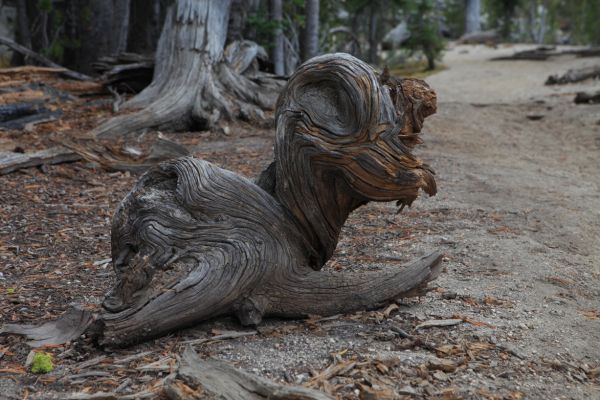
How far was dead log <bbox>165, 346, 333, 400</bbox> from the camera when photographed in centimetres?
328

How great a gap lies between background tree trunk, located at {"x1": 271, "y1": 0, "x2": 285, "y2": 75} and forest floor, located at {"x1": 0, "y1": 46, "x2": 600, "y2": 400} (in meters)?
4.37

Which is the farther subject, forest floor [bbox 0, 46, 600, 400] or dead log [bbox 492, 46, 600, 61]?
dead log [bbox 492, 46, 600, 61]

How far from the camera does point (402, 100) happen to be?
14.7 feet

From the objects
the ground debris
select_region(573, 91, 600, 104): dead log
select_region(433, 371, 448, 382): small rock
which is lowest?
select_region(433, 371, 448, 382): small rock

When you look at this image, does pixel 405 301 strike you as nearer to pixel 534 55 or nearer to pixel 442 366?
pixel 442 366

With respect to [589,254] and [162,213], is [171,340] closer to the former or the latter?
[162,213]

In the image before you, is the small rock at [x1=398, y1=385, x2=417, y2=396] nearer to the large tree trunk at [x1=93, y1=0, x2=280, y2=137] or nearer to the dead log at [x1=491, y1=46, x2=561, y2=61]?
the large tree trunk at [x1=93, y1=0, x2=280, y2=137]

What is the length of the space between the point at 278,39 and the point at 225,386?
12.5 m

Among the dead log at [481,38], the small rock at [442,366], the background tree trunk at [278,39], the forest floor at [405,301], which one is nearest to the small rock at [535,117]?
the forest floor at [405,301]

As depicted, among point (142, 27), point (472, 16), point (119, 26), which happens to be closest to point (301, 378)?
point (119, 26)

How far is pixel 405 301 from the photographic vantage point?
4699 mm

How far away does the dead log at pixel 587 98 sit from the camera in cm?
1554

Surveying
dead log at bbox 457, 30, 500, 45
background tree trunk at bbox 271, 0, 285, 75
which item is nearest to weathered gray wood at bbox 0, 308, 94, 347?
background tree trunk at bbox 271, 0, 285, 75

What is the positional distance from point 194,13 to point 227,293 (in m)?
7.93
